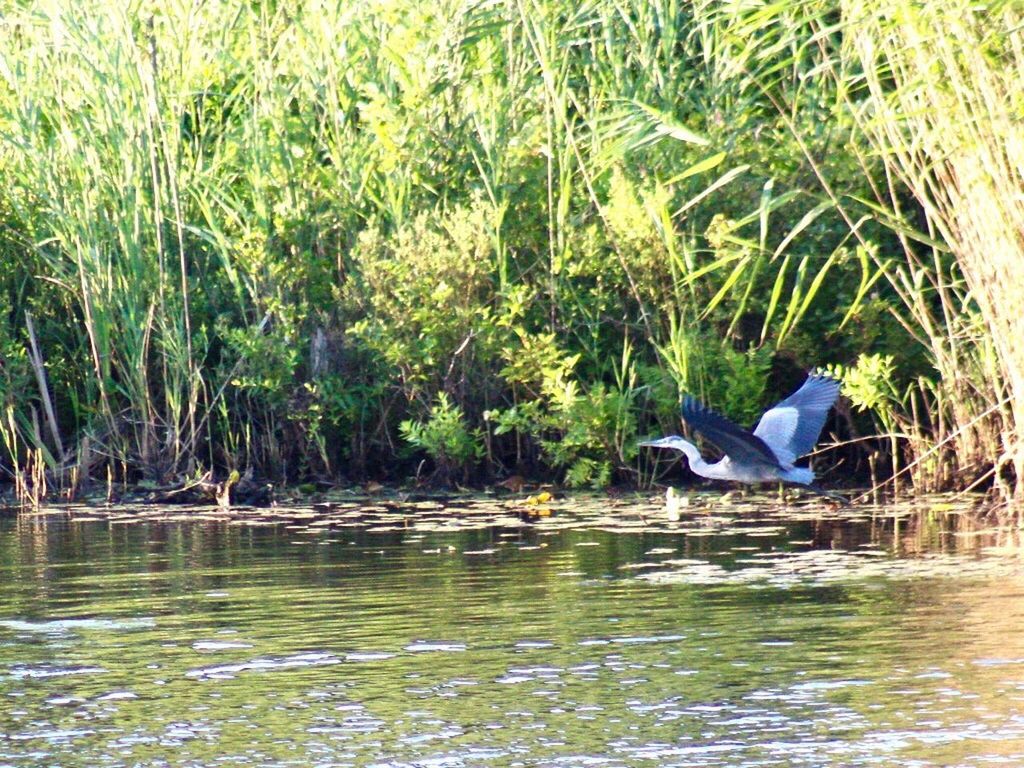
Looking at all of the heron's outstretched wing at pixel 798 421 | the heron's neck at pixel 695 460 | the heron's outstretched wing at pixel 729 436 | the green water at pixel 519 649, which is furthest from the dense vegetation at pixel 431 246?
the green water at pixel 519 649

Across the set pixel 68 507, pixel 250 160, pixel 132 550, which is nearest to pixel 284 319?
pixel 250 160

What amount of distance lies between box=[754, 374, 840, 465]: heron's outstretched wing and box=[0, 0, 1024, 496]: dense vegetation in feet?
1.10

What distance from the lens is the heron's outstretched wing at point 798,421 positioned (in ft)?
26.5

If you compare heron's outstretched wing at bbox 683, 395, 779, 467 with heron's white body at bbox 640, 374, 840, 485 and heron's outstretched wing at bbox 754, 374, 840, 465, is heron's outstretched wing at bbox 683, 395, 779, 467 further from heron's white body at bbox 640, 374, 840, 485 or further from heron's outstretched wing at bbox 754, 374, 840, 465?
heron's outstretched wing at bbox 754, 374, 840, 465

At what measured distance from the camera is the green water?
427 cm

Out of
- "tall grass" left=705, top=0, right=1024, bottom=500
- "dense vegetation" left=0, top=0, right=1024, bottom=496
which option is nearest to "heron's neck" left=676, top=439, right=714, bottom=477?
"dense vegetation" left=0, top=0, right=1024, bottom=496

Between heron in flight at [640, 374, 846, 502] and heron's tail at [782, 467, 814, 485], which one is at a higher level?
heron in flight at [640, 374, 846, 502]

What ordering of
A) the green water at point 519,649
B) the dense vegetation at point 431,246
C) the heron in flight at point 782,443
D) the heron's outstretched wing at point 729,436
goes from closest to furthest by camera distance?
the green water at point 519,649 → the heron's outstretched wing at point 729,436 → the heron in flight at point 782,443 → the dense vegetation at point 431,246

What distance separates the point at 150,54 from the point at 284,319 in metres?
1.49

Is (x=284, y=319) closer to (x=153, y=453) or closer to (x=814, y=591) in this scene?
(x=153, y=453)

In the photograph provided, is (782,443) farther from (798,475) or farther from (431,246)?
(431,246)

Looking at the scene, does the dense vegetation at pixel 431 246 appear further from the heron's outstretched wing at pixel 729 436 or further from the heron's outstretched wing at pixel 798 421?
the heron's outstretched wing at pixel 729 436

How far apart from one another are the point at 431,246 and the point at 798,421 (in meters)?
2.12

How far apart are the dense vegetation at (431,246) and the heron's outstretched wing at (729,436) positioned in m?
0.79
